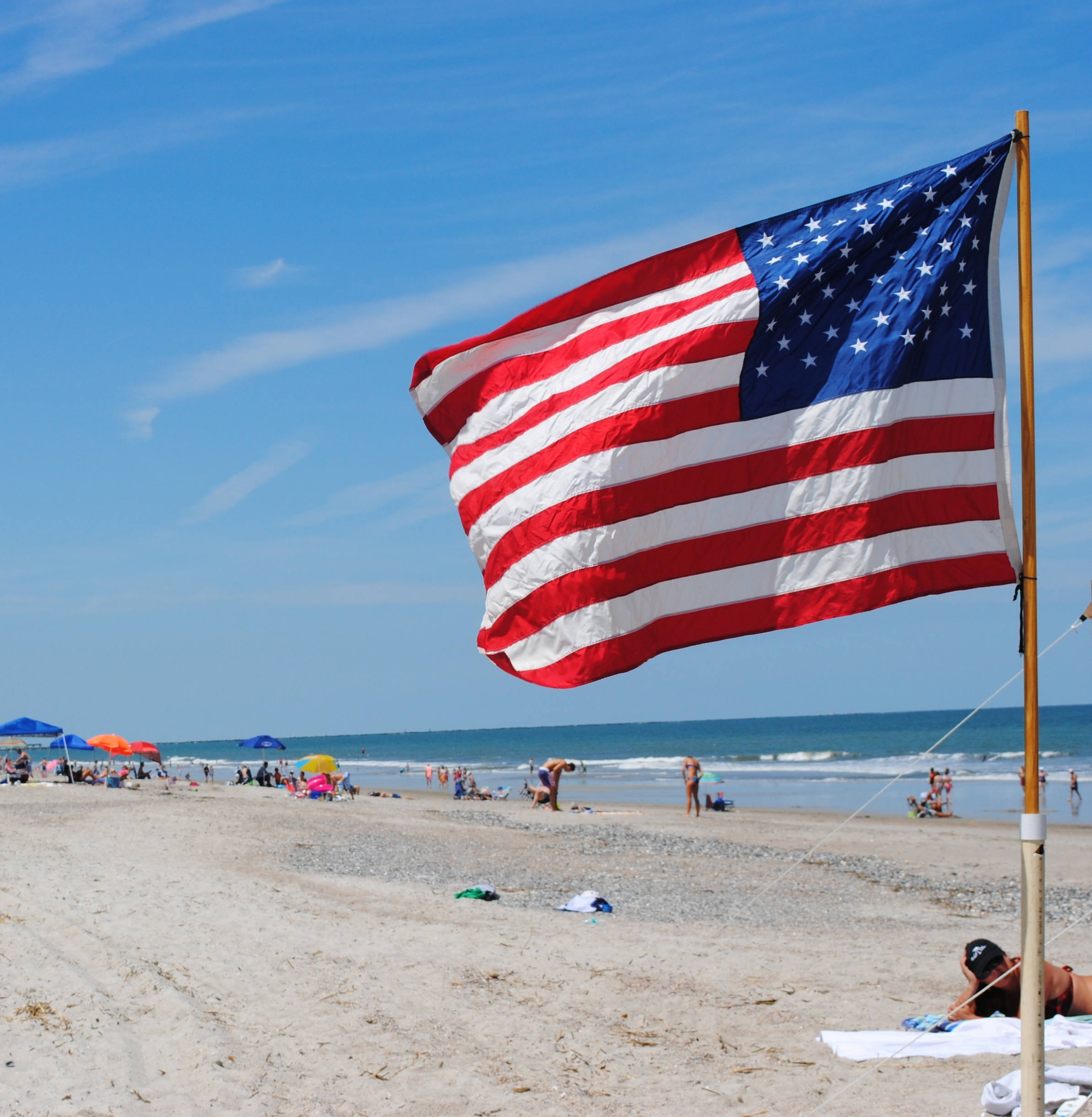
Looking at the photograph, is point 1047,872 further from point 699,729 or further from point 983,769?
point 699,729

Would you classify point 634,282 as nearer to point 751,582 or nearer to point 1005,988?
point 751,582

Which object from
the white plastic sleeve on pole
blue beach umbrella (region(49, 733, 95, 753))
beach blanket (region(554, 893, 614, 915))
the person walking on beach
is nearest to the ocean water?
the white plastic sleeve on pole

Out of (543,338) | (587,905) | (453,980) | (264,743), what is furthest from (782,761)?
(543,338)

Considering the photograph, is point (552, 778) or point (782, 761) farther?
point (782, 761)

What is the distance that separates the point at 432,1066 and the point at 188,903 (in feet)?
17.8

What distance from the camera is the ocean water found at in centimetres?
4572

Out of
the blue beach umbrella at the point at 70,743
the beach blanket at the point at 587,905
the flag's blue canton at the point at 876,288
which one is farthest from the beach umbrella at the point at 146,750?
the flag's blue canton at the point at 876,288

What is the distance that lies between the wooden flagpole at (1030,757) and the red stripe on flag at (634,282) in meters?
1.48

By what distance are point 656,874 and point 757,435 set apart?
1389 centimetres

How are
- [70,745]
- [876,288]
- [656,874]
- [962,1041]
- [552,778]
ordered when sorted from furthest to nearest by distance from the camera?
[70,745], [552,778], [656,874], [962,1041], [876,288]

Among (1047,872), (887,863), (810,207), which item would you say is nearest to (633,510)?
(810,207)

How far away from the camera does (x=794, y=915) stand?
15.0m

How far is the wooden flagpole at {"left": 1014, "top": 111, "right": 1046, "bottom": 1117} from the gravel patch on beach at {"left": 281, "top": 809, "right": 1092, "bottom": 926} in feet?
30.3

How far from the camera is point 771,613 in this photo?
5.67 meters
